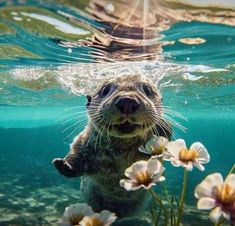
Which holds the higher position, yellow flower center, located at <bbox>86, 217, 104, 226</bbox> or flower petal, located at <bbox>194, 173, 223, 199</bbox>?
flower petal, located at <bbox>194, 173, 223, 199</bbox>

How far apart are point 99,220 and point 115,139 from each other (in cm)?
312

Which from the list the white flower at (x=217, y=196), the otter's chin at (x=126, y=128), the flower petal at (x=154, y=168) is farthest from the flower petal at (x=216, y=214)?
the otter's chin at (x=126, y=128)

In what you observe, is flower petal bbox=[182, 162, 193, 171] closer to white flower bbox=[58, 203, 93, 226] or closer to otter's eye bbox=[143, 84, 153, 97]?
white flower bbox=[58, 203, 93, 226]

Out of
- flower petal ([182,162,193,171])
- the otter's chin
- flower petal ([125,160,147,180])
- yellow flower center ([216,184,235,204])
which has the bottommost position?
yellow flower center ([216,184,235,204])

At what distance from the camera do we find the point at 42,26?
9.38m

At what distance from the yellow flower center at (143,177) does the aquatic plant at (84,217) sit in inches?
12.5

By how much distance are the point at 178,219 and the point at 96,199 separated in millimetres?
4019

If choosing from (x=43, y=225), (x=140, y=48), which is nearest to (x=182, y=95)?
(x=140, y=48)

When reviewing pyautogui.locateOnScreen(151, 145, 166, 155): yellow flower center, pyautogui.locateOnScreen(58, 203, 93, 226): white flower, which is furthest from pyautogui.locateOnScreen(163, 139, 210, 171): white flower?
pyautogui.locateOnScreen(58, 203, 93, 226): white flower

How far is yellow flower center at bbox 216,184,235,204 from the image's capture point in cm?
214

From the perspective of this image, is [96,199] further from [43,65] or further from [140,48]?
[43,65]

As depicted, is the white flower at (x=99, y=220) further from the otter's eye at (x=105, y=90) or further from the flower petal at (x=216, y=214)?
the otter's eye at (x=105, y=90)

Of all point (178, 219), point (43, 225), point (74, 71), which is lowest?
point (43, 225)

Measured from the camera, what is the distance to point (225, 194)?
2172 millimetres
